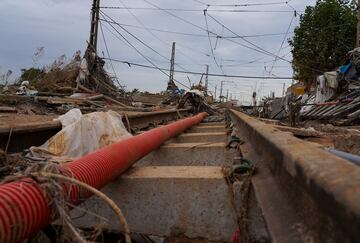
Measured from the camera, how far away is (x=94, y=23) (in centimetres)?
2228

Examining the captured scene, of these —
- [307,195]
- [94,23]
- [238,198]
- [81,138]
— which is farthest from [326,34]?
[307,195]

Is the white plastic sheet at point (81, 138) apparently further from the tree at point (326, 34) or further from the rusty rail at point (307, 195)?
the tree at point (326, 34)

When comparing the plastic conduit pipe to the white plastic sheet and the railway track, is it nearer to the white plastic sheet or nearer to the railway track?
the railway track

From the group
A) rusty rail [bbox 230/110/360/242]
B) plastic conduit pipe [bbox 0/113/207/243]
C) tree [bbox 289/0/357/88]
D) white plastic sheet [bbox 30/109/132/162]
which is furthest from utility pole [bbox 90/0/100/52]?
rusty rail [bbox 230/110/360/242]

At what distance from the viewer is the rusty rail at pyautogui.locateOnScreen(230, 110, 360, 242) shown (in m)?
1.16


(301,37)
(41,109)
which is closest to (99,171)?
(41,109)

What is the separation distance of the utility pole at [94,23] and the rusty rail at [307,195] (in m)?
20.7

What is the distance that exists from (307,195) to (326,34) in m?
31.9

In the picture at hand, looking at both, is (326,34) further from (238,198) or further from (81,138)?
(238,198)

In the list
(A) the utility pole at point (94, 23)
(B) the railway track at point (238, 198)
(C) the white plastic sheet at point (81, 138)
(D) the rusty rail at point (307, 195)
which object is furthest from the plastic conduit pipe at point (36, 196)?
(A) the utility pole at point (94, 23)

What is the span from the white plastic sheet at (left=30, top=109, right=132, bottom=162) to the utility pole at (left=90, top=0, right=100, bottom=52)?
1770 cm

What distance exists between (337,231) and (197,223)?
1.46 m

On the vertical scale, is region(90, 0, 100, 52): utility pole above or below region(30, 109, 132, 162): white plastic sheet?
above

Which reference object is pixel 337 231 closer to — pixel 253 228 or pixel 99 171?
pixel 253 228
